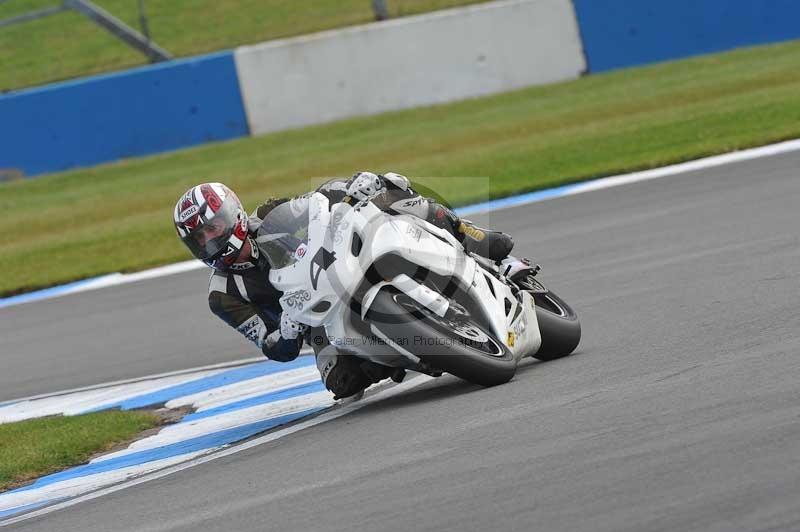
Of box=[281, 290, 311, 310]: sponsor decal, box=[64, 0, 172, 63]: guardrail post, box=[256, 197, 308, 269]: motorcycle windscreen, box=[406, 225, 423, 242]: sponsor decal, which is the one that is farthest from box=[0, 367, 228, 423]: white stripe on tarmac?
box=[64, 0, 172, 63]: guardrail post

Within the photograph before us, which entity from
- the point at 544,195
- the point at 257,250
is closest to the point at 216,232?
the point at 257,250

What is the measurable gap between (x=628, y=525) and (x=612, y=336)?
3252 mm

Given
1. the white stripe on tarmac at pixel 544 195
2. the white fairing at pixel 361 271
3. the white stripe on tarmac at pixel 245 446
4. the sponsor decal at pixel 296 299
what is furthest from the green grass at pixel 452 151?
the sponsor decal at pixel 296 299

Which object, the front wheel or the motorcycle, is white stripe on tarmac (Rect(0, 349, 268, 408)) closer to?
the motorcycle

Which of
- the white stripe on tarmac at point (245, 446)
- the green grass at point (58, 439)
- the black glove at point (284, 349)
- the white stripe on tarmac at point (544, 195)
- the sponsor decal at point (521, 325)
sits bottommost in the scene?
the white stripe on tarmac at point (544, 195)

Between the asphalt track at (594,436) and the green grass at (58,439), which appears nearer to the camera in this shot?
the asphalt track at (594,436)

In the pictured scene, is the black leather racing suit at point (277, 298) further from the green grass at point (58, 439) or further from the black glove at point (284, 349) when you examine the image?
the green grass at point (58, 439)

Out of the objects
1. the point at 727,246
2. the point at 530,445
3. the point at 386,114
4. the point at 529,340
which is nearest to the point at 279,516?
the point at 530,445

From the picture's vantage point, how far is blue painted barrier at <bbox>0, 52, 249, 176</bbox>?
19859mm

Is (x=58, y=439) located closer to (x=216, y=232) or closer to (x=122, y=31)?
(x=216, y=232)

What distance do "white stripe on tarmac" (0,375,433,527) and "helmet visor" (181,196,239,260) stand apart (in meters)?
0.98

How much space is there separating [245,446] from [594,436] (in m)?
2.10

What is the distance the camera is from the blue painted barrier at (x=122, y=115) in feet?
65.2

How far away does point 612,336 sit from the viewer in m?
7.10
